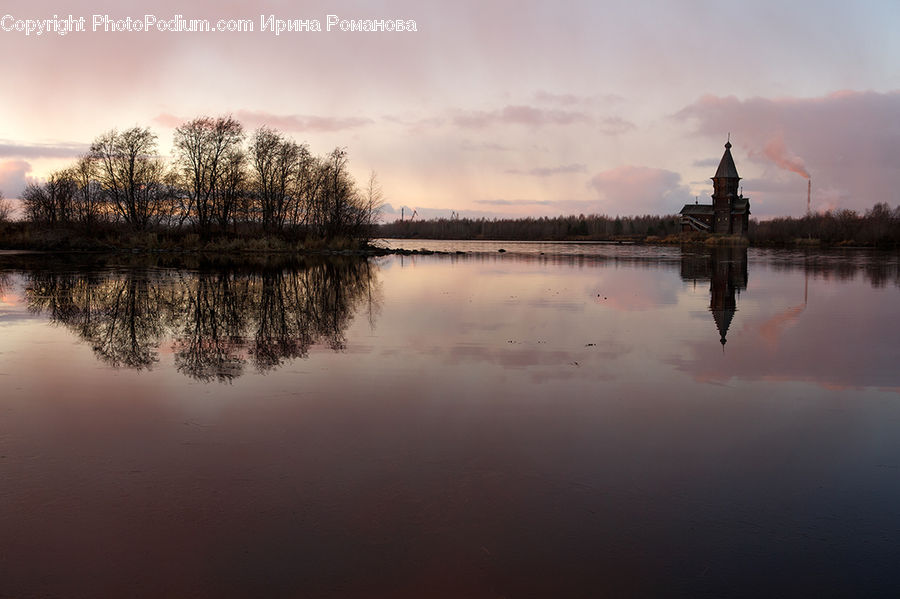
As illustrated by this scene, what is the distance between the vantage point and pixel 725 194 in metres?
101

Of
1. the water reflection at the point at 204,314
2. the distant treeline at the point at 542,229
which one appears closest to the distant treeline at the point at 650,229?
the distant treeline at the point at 542,229

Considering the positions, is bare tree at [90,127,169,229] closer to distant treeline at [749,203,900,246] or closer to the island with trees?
the island with trees

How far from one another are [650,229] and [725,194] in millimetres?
47925

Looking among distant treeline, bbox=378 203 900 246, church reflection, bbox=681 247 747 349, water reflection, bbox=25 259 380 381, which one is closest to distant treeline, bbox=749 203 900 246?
distant treeline, bbox=378 203 900 246

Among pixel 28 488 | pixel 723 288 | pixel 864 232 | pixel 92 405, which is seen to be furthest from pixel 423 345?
pixel 864 232

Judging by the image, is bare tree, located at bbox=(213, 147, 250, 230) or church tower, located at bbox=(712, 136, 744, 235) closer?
bare tree, located at bbox=(213, 147, 250, 230)

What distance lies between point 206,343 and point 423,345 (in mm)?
4186

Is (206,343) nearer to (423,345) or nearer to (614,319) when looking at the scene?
(423,345)

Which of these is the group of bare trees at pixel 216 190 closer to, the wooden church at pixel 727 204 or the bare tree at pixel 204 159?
the bare tree at pixel 204 159

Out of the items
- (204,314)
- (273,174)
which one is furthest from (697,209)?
(204,314)

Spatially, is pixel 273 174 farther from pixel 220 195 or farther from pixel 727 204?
Result: pixel 727 204

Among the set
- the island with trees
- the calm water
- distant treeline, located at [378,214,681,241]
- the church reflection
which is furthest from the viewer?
distant treeline, located at [378,214,681,241]

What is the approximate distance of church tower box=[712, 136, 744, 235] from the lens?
10131 centimetres

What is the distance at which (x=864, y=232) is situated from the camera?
95.9m
